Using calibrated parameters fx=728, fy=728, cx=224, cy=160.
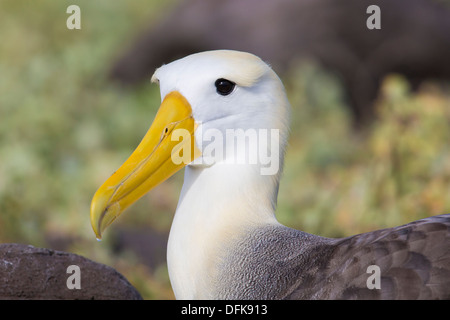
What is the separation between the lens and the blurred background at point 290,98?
520 cm

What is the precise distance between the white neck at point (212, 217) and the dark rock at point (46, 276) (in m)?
0.33

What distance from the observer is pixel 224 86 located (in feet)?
9.68

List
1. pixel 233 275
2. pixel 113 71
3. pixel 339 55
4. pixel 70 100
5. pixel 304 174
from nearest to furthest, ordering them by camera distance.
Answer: pixel 233 275
pixel 304 174
pixel 70 100
pixel 339 55
pixel 113 71

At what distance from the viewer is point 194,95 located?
2.93 meters

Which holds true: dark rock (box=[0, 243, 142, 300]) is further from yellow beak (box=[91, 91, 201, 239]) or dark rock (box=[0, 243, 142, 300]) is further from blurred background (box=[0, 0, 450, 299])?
blurred background (box=[0, 0, 450, 299])

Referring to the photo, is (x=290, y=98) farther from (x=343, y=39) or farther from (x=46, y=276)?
(x=46, y=276)

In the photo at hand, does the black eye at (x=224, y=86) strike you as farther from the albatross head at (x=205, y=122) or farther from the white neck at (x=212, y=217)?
the white neck at (x=212, y=217)

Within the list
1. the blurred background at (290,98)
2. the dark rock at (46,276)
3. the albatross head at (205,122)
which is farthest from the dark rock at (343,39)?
the dark rock at (46,276)

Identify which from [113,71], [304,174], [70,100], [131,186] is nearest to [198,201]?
[131,186]

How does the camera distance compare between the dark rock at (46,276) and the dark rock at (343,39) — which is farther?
the dark rock at (343,39)

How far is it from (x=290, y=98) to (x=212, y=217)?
529 centimetres

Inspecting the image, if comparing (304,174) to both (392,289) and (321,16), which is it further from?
(392,289)

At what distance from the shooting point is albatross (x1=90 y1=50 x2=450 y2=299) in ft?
9.18

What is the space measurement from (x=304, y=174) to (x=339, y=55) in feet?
7.99
